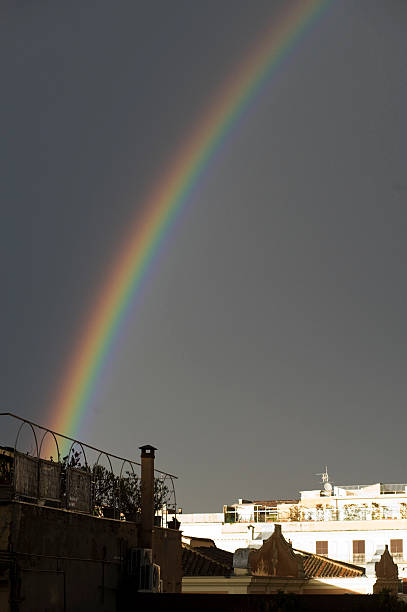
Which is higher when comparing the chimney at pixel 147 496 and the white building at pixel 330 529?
the chimney at pixel 147 496

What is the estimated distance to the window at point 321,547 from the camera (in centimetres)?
6412

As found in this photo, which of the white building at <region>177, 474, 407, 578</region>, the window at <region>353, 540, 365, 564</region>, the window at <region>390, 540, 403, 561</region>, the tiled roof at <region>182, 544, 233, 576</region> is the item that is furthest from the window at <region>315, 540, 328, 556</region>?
the tiled roof at <region>182, 544, 233, 576</region>

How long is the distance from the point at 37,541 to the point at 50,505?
1873 mm

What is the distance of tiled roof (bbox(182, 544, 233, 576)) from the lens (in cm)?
3903

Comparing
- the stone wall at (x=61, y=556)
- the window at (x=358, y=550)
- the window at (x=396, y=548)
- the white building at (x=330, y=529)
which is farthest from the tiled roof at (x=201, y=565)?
the window at (x=396, y=548)

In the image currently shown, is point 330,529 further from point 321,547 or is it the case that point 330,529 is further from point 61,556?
point 61,556

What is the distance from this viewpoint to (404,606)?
24.5m

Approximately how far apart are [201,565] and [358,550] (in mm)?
26202

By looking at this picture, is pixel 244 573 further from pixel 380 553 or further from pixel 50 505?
pixel 50 505

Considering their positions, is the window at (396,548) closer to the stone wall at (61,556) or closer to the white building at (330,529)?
the white building at (330,529)

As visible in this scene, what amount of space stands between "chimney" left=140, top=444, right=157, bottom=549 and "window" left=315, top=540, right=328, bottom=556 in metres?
37.3

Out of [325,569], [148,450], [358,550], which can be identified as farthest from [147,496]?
[358,550]

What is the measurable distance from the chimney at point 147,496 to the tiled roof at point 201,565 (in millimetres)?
9997

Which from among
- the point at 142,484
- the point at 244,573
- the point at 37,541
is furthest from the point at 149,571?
the point at 244,573
